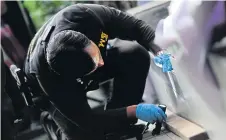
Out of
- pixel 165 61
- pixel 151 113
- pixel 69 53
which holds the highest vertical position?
pixel 69 53

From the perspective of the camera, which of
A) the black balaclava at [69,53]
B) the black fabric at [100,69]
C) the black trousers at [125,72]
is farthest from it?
the black trousers at [125,72]

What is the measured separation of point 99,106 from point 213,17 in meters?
1.19

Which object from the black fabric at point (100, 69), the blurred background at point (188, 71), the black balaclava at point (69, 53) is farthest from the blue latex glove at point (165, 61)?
the black balaclava at point (69, 53)

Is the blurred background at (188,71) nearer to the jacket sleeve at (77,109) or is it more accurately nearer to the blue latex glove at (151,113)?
the blue latex glove at (151,113)

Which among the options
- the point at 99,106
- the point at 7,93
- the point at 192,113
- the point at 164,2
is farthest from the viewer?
the point at 99,106

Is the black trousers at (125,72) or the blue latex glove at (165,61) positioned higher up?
the blue latex glove at (165,61)

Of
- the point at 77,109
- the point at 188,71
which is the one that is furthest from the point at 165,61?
the point at 77,109

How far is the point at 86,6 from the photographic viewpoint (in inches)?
54.1

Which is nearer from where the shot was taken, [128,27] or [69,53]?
[69,53]

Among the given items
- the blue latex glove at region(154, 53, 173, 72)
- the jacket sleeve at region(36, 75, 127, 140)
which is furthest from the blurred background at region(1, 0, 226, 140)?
the jacket sleeve at region(36, 75, 127, 140)

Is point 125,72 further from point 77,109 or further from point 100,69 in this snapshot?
point 77,109

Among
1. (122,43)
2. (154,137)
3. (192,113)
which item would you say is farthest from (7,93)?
(192,113)

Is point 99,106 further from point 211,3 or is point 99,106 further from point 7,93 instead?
point 211,3

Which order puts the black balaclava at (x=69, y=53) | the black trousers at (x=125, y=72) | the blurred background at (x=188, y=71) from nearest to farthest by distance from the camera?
the blurred background at (x=188, y=71), the black balaclava at (x=69, y=53), the black trousers at (x=125, y=72)
